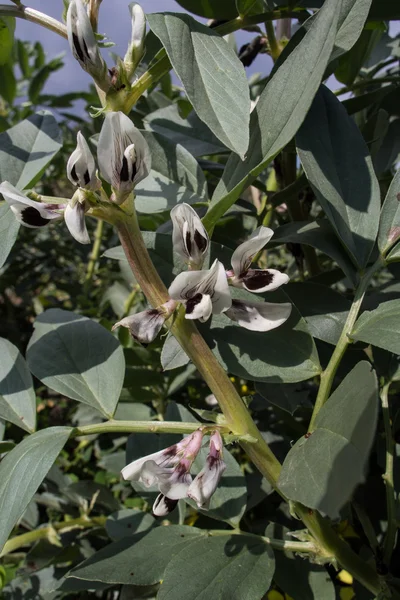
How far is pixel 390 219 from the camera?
55 cm

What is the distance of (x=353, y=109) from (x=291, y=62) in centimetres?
29

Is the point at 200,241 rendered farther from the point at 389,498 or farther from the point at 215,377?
the point at 389,498

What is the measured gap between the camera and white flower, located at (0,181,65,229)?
42cm

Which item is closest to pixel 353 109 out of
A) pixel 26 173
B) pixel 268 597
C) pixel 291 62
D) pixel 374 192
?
pixel 374 192

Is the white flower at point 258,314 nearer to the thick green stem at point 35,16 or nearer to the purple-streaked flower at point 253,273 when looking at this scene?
the purple-streaked flower at point 253,273

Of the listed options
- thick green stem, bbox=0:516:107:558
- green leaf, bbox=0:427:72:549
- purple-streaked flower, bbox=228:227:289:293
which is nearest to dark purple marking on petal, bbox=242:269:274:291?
purple-streaked flower, bbox=228:227:289:293

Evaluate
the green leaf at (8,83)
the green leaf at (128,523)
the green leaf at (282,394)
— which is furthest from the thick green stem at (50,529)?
the green leaf at (8,83)

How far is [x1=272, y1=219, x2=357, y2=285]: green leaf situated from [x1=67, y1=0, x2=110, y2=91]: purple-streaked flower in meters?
0.26

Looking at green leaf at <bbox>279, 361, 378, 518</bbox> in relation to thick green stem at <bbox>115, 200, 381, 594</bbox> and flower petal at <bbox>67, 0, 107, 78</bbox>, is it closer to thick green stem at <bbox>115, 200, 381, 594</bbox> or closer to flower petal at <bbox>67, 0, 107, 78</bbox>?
thick green stem at <bbox>115, 200, 381, 594</bbox>

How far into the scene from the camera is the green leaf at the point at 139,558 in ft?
1.71

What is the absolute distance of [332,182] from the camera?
1.76ft

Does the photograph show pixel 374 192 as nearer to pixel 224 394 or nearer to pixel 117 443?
pixel 224 394

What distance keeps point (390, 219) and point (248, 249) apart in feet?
0.61

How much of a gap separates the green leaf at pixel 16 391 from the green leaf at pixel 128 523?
0.63 ft
